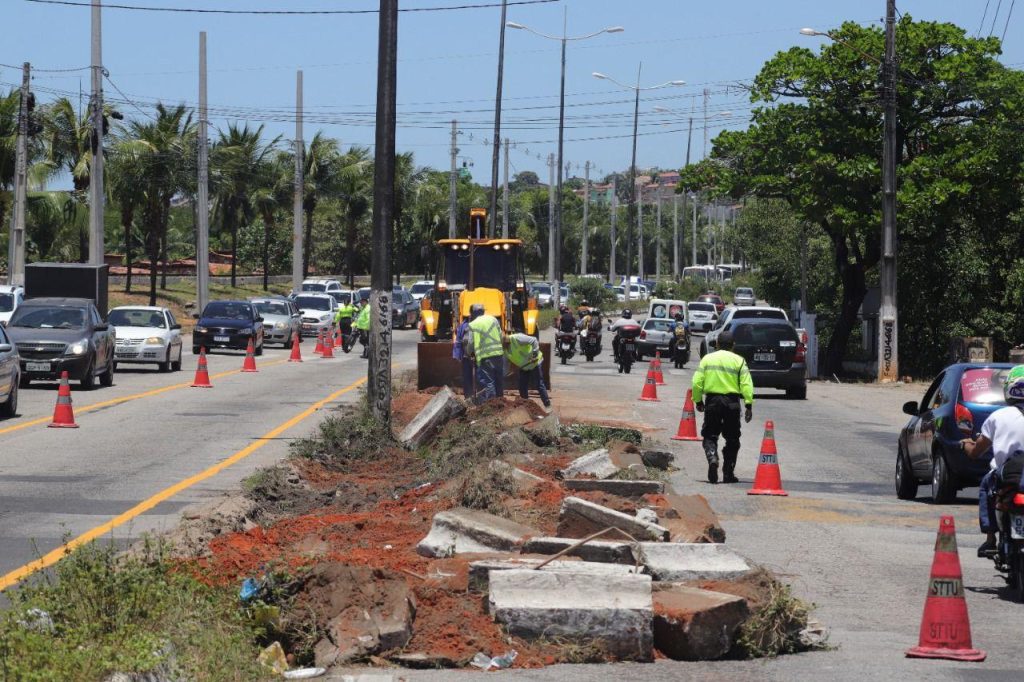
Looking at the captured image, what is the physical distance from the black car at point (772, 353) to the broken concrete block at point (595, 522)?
22237 millimetres

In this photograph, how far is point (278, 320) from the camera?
50156mm

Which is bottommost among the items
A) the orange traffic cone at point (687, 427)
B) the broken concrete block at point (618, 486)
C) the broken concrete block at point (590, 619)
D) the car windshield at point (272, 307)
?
the orange traffic cone at point (687, 427)

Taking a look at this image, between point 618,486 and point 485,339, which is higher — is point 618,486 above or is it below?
below

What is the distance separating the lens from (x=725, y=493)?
52.3 feet

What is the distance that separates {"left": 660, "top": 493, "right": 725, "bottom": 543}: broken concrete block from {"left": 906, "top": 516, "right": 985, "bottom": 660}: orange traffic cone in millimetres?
2700

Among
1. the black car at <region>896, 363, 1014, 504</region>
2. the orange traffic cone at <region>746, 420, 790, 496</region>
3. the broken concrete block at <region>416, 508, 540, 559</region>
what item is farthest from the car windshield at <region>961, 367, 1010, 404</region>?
the broken concrete block at <region>416, 508, 540, 559</region>

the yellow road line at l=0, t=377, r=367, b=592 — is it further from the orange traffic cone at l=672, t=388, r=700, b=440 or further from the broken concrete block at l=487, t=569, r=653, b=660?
the orange traffic cone at l=672, t=388, r=700, b=440

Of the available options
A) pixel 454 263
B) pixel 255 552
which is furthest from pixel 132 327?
pixel 255 552

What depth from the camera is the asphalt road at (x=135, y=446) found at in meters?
12.8

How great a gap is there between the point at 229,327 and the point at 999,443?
34950 millimetres

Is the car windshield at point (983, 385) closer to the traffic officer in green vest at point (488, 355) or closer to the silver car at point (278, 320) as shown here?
the traffic officer in green vest at point (488, 355)

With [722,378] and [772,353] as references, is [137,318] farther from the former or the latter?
[722,378]

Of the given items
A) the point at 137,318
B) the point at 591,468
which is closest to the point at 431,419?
the point at 591,468

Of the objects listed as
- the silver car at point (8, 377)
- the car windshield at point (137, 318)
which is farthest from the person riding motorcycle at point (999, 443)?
the car windshield at point (137, 318)
